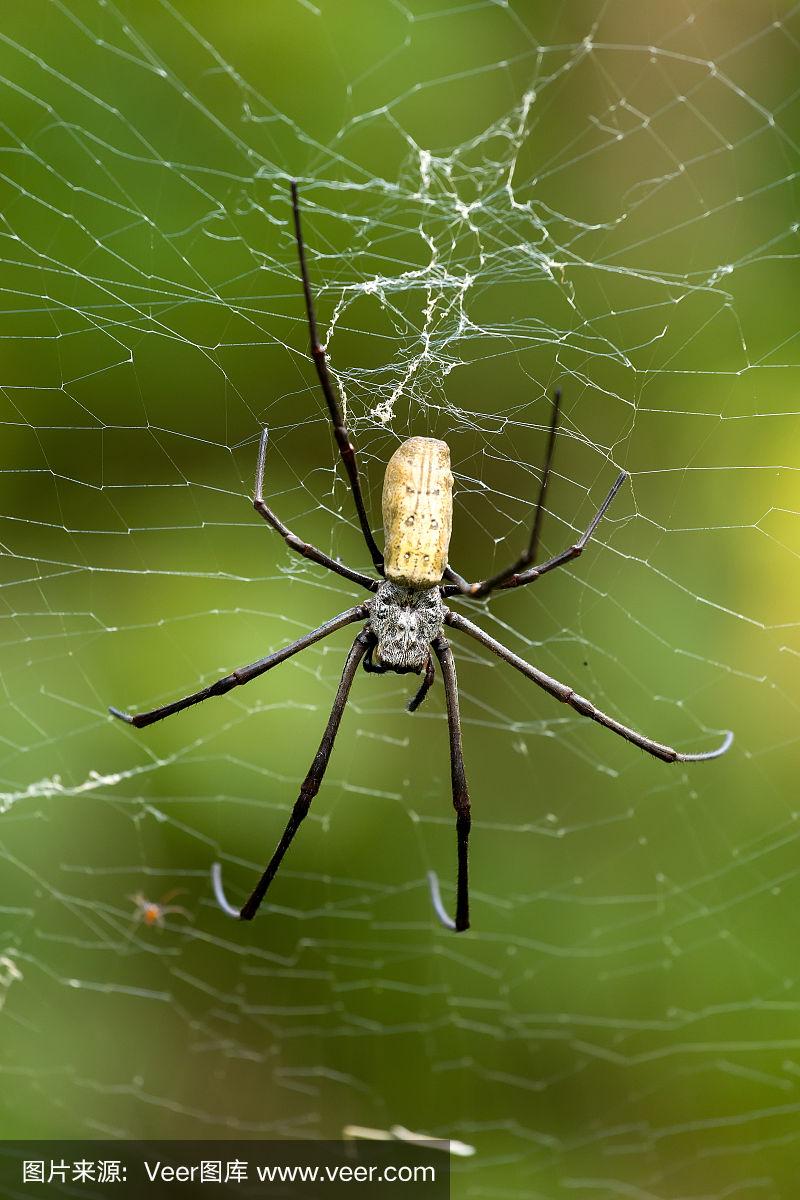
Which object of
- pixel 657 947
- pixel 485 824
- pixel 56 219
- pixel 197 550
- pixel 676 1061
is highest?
pixel 56 219

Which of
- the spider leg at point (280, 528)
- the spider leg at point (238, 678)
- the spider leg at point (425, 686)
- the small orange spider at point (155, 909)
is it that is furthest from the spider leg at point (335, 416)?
the small orange spider at point (155, 909)

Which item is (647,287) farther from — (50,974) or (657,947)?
(50,974)

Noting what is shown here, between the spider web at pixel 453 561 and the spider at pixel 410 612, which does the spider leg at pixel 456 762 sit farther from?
the spider web at pixel 453 561

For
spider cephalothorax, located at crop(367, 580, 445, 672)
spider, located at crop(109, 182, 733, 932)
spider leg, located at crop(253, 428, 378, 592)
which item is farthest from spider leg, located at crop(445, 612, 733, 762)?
spider leg, located at crop(253, 428, 378, 592)

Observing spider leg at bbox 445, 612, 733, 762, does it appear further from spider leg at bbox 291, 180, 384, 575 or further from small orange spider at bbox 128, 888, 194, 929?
small orange spider at bbox 128, 888, 194, 929

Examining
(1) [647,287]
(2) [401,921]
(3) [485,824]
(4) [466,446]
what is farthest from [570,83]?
(2) [401,921]

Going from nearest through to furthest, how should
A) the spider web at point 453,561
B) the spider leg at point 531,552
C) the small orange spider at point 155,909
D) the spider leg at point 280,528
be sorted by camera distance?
the spider leg at point 531,552 < the spider leg at point 280,528 < the spider web at point 453,561 < the small orange spider at point 155,909
